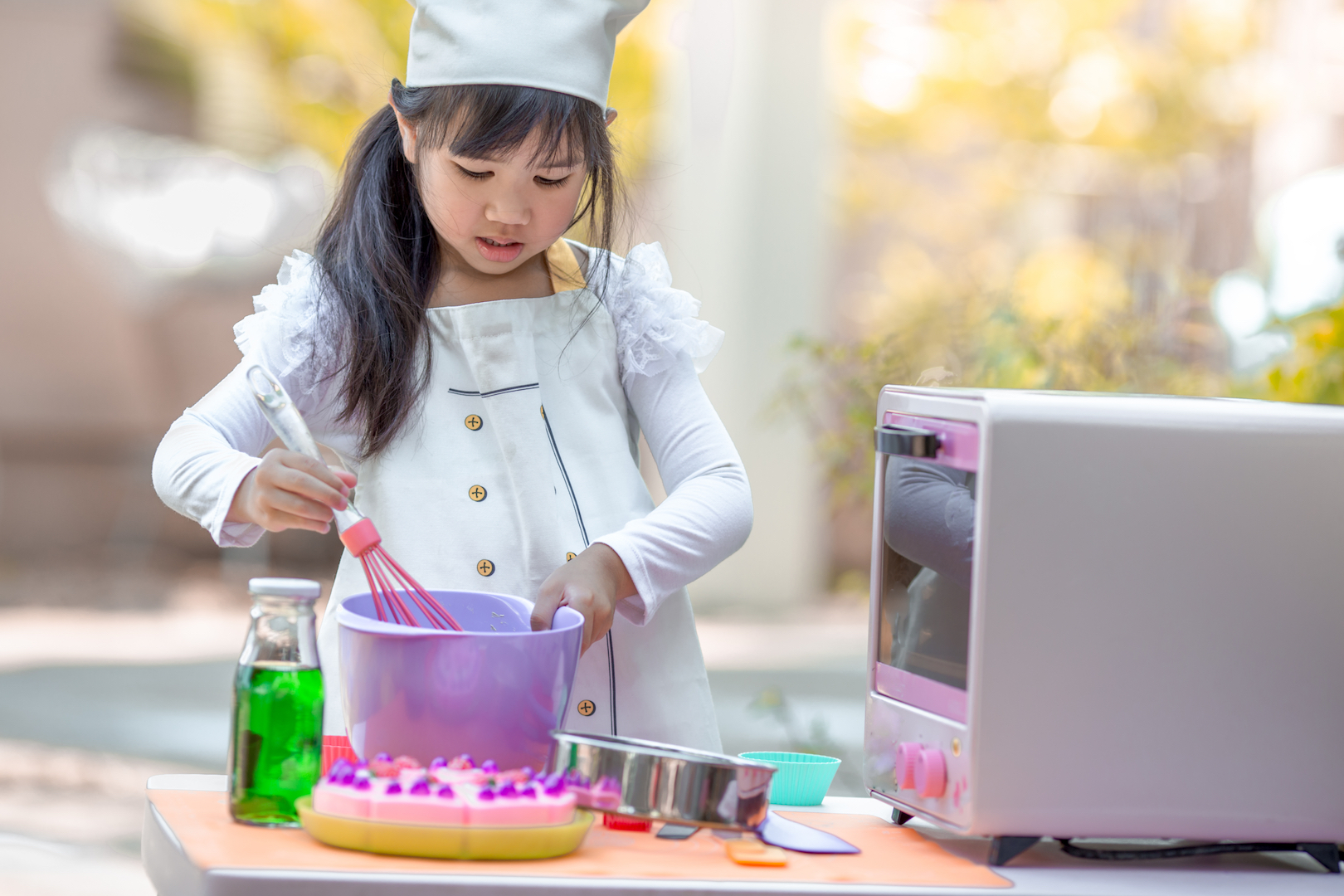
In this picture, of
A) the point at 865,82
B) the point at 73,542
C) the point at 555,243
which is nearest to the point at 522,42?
the point at 555,243

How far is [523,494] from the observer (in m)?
1.03

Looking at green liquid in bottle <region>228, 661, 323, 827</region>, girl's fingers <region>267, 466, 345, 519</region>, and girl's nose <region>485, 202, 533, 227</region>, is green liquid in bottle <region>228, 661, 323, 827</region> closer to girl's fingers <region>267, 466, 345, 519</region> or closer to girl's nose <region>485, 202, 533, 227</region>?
girl's fingers <region>267, 466, 345, 519</region>

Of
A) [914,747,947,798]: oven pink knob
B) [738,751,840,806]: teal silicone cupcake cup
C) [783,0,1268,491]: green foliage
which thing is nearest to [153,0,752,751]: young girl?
[738,751,840,806]: teal silicone cupcake cup

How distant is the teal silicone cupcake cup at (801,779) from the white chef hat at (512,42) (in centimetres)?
49

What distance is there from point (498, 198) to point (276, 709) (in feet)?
1.26

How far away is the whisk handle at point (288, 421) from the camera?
808 mm

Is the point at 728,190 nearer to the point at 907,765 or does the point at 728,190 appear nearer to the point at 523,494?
the point at 523,494

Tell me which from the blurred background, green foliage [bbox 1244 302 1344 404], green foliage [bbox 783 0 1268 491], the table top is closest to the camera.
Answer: the table top

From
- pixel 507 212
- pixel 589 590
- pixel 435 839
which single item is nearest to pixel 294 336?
pixel 507 212

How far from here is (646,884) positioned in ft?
2.30

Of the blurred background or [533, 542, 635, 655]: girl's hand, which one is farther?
the blurred background

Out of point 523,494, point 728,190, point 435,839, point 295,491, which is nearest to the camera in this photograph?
point 435,839

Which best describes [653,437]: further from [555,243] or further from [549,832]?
[549,832]

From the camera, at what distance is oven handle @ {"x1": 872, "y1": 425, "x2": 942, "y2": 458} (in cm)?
85
